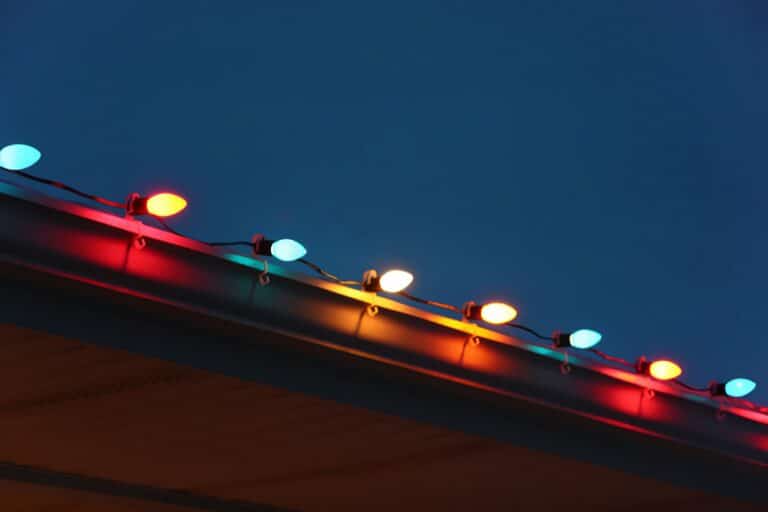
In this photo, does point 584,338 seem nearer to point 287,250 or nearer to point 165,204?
point 287,250

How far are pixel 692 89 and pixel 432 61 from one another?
3105 millimetres

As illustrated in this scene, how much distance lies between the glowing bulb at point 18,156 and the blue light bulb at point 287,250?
3.23 ft

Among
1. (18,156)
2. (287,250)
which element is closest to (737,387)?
(287,250)

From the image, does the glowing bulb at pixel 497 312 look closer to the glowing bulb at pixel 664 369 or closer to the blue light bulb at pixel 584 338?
the blue light bulb at pixel 584 338

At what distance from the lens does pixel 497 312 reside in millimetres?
4676

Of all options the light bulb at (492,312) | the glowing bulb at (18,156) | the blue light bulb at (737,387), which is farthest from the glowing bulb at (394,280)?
the blue light bulb at (737,387)

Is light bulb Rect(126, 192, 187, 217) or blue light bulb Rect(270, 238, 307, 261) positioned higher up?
blue light bulb Rect(270, 238, 307, 261)

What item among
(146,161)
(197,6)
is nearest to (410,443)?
(146,161)

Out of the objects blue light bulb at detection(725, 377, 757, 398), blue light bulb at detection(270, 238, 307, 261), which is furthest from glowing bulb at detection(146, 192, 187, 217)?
blue light bulb at detection(725, 377, 757, 398)

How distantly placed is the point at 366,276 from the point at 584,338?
1238mm

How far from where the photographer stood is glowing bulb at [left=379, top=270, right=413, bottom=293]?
442 cm

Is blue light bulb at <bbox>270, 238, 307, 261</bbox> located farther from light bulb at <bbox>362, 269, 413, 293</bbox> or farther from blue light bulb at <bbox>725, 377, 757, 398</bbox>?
blue light bulb at <bbox>725, 377, 757, 398</bbox>

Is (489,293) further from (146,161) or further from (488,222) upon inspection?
(146,161)

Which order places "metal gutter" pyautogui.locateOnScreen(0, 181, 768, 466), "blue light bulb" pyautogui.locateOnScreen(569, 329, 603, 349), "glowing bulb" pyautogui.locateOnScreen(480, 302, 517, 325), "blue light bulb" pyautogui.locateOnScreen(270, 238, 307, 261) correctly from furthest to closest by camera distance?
"blue light bulb" pyautogui.locateOnScreen(569, 329, 603, 349)
"glowing bulb" pyautogui.locateOnScreen(480, 302, 517, 325)
"blue light bulb" pyautogui.locateOnScreen(270, 238, 307, 261)
"metal gutter" pyautogui.locateOnScreen(0, 181, 768, 466)
